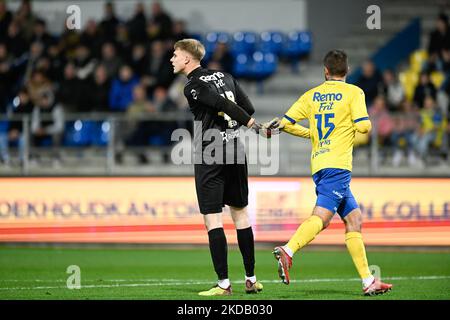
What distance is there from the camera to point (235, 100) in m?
9.79

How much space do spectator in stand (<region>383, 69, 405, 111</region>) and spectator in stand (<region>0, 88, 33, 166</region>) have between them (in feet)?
23.6

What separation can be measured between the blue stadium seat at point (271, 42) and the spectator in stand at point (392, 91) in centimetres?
301

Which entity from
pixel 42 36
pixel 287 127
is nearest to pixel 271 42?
pixel 42 36

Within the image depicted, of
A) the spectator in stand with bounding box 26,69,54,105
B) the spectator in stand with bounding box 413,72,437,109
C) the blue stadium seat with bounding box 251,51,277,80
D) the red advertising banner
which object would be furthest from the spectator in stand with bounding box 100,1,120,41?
the spectator in stand with bounding box 413,72,437,109

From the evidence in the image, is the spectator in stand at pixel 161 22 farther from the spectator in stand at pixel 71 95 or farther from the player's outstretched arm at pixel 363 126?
the player's outstretched arm at pixel 363 126

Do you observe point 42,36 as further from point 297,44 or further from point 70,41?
point 297,44

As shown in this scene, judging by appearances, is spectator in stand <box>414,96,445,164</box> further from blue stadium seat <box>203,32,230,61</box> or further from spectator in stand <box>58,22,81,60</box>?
spectator in stand <box>58,22,81,60</box>

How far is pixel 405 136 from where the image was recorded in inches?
693

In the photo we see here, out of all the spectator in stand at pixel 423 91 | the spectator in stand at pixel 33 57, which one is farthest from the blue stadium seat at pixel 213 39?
the spectator in stand at pixel 423 91

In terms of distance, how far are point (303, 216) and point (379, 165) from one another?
294 cm

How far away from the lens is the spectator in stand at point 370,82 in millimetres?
19172

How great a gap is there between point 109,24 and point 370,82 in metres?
6.08

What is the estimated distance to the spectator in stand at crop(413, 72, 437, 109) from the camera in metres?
19.1
